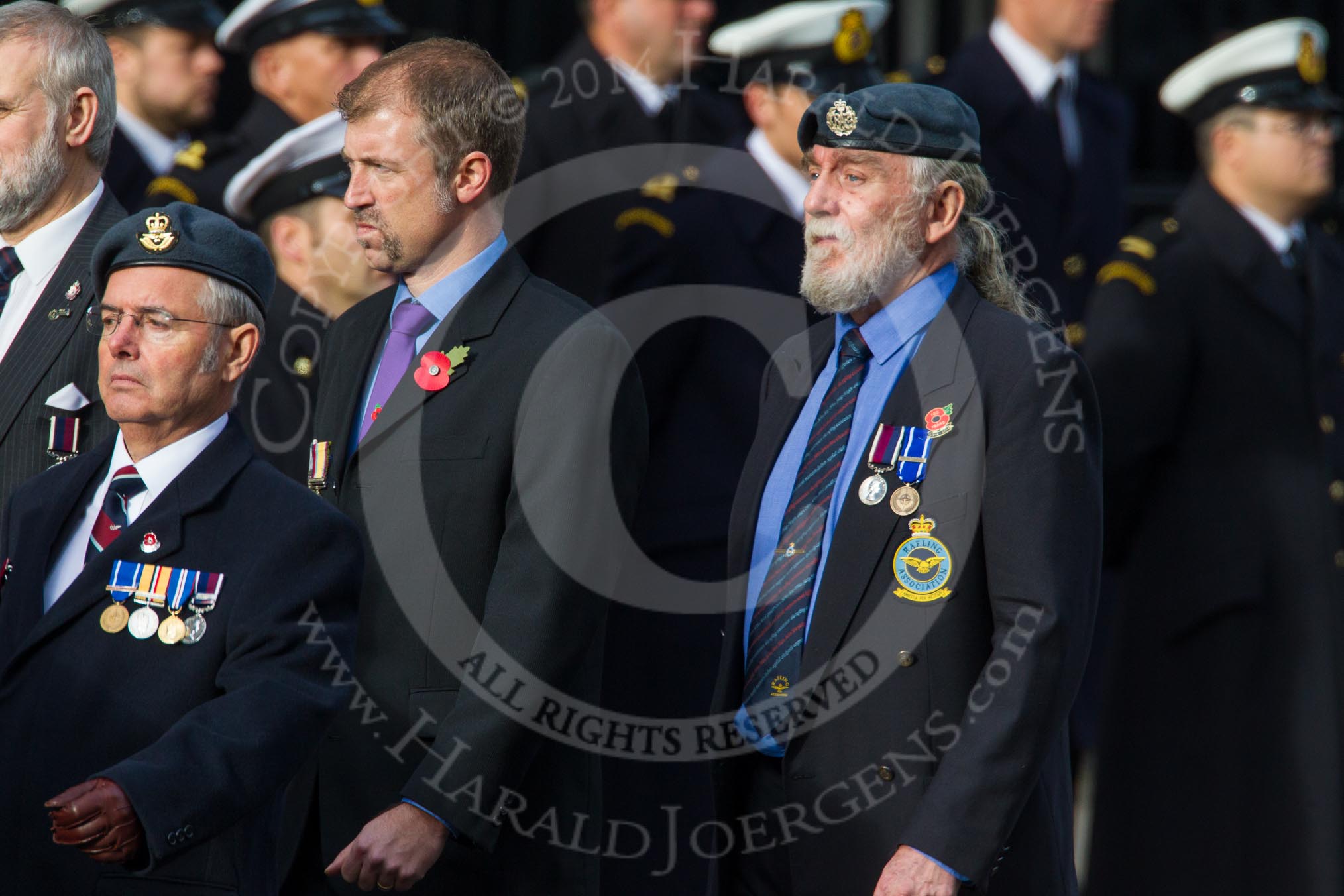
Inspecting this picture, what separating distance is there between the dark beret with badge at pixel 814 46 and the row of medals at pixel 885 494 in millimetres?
2362

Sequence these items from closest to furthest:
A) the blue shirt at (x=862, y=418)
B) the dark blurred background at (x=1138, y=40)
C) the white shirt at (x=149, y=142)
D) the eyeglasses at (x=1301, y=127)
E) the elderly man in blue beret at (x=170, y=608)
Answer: the elderly man in blue beret at (x=170, y=608) < the blue shirt at (x=862, y=418) < the eyeglasses at (x=1301, y=127) < the white shirt at (x=149, y=142) < the dark blurred background at (x=1138, y=40)

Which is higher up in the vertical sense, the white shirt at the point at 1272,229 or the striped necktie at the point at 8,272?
the striped necktie at the point at 8,272

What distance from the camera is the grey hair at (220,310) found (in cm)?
305

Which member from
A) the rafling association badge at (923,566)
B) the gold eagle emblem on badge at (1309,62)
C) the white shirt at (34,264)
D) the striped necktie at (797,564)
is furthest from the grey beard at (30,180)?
the gold eagle emblem on badge at (1309,62)

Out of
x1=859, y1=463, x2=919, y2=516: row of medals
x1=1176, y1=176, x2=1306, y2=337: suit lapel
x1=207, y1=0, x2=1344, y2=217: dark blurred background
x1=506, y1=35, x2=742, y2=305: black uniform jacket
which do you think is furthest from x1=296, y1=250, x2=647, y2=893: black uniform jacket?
x1=207, y1=0, x2=1344, y2=217: dark blurred background

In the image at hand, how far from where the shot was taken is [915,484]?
124 inches

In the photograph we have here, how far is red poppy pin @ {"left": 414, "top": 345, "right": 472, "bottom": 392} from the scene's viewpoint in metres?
3.32

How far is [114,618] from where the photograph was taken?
2914 millimetres

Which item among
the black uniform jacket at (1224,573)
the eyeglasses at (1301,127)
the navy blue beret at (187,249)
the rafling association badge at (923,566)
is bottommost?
the black uniform jacket at (1224,573)

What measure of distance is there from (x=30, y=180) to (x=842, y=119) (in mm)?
1486

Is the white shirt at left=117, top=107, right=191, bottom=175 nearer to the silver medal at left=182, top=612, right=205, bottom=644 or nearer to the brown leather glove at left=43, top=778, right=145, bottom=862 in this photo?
the silver medal at left=182, top=612, right=205, bottom=644

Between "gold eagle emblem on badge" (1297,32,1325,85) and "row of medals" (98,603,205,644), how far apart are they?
3.87 metres

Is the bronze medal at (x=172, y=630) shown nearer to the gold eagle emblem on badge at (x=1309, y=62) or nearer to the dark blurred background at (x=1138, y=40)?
the dark blurred background at (x=1138, y=40)

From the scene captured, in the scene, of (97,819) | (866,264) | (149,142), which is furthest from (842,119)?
Result: (149,142)
